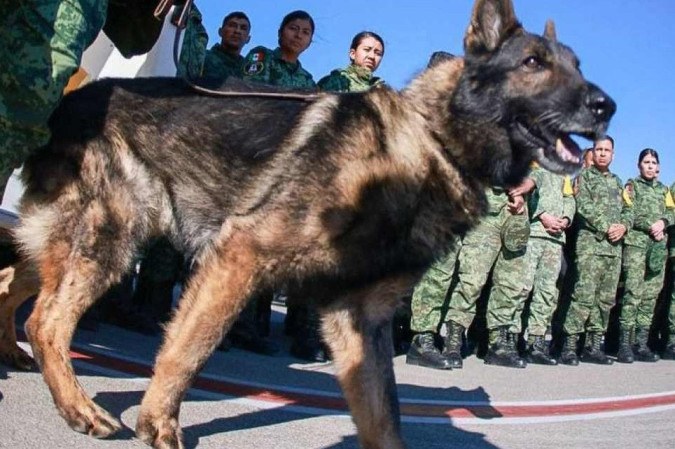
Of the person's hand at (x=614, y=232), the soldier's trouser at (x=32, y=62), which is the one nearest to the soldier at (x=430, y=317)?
the person's hand at (x=614, y=232)

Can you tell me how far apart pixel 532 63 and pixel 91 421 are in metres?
2.40

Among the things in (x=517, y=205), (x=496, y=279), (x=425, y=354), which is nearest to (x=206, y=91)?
(x=425, y=354)

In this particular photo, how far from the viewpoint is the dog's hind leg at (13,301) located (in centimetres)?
370

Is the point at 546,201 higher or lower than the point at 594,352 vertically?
higher

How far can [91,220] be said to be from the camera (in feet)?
10.9

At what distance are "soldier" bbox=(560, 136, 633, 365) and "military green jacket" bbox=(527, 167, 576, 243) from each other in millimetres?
624

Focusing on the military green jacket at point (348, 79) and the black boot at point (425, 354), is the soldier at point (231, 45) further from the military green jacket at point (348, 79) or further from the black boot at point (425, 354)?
the black boot at point (425, 354)

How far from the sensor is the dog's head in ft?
10.9

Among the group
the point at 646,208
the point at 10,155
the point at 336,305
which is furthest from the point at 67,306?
the point at 646,208

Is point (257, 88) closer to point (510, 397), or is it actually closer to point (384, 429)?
point (384, 429)

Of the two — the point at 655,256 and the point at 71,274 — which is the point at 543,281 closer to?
the point at 655,256

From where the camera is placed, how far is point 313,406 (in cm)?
425

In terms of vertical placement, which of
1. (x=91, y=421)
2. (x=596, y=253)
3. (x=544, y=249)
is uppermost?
(x=596, y=253)

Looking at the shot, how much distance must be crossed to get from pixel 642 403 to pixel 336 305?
151 inches
